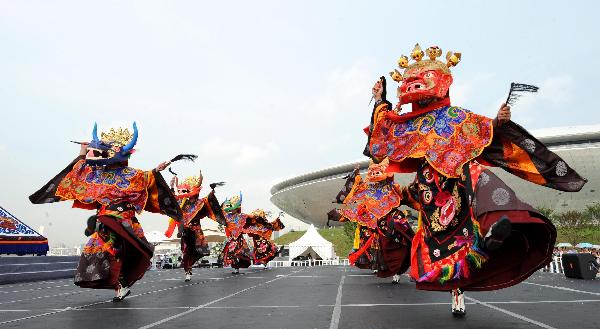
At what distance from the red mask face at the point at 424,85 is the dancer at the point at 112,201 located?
13.8ft

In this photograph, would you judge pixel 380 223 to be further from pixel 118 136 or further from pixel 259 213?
pixel 259 213

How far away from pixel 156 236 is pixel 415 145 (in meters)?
31.3

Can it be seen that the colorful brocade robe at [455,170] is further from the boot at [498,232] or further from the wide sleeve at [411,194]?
the boot at [498,232]

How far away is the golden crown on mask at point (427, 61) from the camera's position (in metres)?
5.30

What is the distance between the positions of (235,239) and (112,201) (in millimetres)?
11835

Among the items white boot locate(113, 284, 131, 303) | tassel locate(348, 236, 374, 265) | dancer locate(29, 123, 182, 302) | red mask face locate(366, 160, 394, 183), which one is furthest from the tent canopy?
red mask face locate(366, 160, 394, 183)

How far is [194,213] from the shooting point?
14.2 metres

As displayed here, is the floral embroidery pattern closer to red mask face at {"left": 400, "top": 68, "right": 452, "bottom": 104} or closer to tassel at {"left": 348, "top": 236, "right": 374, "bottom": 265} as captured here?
red mask face at {"left": 400, "top": 68, "right": 452, "bottom": 104}

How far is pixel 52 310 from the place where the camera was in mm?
6094

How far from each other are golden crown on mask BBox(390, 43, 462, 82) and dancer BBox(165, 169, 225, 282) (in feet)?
31.5

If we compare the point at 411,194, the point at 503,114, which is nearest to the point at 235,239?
the point at 411,194

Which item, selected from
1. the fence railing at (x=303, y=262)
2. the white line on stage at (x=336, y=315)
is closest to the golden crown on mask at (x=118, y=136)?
the white line on stage at (x=336, y=315)

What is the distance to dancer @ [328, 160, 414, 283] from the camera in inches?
405

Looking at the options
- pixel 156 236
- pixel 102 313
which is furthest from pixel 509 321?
pixel 156 236
